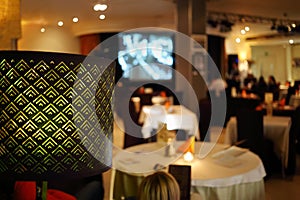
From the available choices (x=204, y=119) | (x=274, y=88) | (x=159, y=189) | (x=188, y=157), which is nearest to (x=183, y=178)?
(x=159, y=189)

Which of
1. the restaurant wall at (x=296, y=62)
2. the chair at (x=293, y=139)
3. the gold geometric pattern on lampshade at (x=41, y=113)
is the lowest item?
the chair at (x=293, y=139)

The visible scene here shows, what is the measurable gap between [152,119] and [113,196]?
9.21 feet

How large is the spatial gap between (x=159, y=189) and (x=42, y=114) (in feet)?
3.11

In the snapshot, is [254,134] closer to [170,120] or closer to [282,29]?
[170,120]

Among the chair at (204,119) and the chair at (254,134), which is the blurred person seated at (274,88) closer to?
the chair at (204,119)

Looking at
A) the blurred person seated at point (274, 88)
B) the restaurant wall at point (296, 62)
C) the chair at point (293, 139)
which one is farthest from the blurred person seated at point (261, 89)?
the chair at point (293, 139)

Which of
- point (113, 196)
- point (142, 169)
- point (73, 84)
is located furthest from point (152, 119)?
point (73, 84)

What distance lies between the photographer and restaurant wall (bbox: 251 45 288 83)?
8.81 meters

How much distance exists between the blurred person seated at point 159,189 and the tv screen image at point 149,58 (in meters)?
10.7

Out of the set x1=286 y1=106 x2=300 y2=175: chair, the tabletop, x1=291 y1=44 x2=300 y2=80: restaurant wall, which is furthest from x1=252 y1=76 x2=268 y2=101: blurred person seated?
the tabletop

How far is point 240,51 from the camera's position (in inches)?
591

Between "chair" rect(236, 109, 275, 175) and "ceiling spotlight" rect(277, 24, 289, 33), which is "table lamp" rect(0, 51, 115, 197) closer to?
"chair" rect(236, 109, 275, 175)

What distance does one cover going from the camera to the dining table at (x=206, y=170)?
250 cm

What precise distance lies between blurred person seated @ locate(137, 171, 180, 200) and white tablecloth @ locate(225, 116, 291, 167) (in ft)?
13.4
